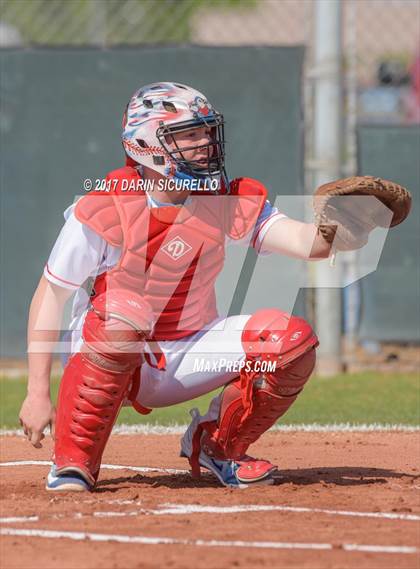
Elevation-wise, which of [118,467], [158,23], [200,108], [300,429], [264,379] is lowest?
[300,429]

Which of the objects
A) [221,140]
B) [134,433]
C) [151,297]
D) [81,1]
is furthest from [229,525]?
[81,1]

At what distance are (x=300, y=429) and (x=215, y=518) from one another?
2.77 m

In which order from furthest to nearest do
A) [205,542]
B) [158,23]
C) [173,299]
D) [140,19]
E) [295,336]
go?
[158,23]
[140,19]
[173,299]
[295,336]
[205,542]

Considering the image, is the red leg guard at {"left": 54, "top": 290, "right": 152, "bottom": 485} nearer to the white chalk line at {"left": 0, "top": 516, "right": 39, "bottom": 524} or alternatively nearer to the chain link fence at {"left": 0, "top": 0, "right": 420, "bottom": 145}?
the white chalk line at {"left": 0, "top": 516, "right": 39, "bottom": 524}

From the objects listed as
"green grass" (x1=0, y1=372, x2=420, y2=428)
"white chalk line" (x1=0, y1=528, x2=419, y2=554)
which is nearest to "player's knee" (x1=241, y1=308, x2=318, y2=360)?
"white chalk line" (x1=0, y1=528, x2=419, y2=554)

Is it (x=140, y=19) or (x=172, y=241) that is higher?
(x=140, y=19)

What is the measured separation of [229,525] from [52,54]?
227 inches

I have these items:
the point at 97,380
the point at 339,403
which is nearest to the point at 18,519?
the point at 97,380

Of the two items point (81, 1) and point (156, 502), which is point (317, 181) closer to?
point (81, 1)

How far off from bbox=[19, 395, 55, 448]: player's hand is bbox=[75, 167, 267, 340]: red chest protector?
514 millimetres

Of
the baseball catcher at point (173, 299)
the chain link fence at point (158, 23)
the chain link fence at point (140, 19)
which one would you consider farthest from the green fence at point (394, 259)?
the baseball catcher at point (173, 299)

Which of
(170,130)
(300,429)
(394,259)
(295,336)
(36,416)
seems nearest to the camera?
(36,416)

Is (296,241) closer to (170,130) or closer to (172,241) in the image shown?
(172,241)

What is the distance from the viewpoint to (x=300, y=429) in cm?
678
